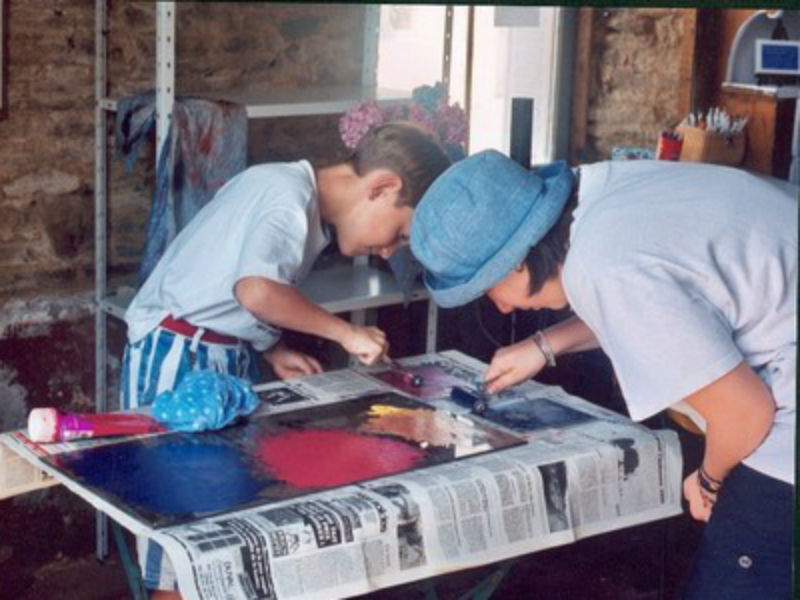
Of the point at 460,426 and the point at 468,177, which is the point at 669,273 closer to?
the point at 468,177

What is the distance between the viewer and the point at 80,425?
216 centimetres

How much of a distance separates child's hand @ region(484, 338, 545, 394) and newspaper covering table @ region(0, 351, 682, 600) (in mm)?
52

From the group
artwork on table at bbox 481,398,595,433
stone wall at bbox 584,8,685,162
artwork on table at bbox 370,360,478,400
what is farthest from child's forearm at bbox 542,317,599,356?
stone wall at bbox 584,8,685,162

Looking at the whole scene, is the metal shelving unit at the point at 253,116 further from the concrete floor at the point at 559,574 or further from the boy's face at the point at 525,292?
the boy's face at the point at 525,292

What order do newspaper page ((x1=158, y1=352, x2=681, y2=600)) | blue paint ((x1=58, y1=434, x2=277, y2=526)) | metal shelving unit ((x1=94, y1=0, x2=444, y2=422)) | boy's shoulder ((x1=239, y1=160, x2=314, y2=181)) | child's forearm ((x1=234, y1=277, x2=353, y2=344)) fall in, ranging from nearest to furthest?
newspaper page ((x1=158, y1=352, x2=681, y2=600)) < blue paint ((x1=58, y1=434, x2=277, y2=526)) < child's forearm ((x1=234, y1=277, x2=353, y2=344)) < boy's shoulder ((x1=239, y1=160, x2=314, y2=181)) < metal shelving unit ((x1=94, y1=0, x2=444, y2=422))

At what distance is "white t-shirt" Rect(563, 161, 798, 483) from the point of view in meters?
1.70

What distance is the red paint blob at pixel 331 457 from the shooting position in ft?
6.86

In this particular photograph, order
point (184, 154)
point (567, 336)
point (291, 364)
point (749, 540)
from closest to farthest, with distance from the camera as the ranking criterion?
point (749, 540), point (567, 336), point (291, 364), point (184, 154)

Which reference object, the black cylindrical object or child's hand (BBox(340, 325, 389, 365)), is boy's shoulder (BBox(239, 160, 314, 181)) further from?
the black cylindrical object

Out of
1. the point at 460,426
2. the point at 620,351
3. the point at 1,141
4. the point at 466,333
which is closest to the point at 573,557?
the point at 466,333

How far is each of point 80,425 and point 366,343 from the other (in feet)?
1.90

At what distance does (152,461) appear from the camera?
2.11 m

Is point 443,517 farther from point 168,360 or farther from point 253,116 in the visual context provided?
point 253,116

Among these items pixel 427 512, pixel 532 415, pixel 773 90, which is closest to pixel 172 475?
pixel 427 512
